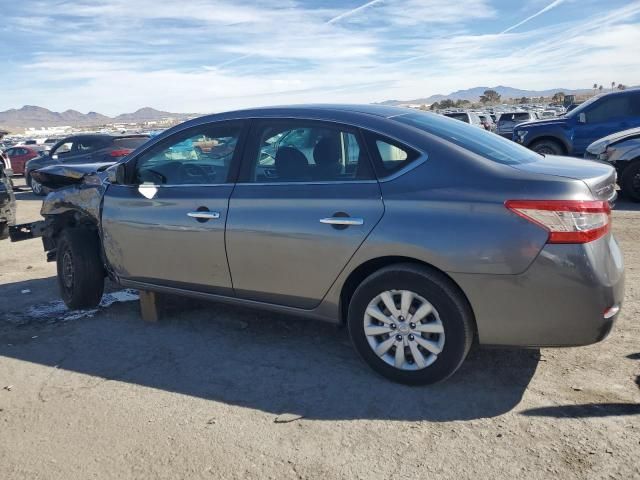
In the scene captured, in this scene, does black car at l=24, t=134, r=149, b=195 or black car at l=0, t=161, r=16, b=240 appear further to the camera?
black car at l=24, t=134, r=149, b=195

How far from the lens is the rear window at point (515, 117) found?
2588cm

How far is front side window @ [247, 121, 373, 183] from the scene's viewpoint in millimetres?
3729

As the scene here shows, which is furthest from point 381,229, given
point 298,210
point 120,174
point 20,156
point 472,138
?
point 20,156

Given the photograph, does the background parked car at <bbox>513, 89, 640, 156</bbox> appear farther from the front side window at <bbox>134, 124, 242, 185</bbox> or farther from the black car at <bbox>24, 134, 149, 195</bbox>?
the black car at <bbox>24, 134, 149, 195</bbox>

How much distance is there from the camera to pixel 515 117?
2625 centimetres

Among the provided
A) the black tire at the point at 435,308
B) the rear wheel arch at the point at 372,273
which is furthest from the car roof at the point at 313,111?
the black tire at the point at 435,308

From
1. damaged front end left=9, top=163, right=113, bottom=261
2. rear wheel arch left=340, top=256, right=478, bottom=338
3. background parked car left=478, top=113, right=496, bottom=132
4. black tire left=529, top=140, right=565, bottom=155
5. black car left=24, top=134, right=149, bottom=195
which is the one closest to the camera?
rear wheel arch left=340, top=256, right=478, bottom=338

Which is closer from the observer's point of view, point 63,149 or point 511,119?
point 63,149

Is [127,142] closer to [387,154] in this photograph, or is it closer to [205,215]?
[205,215]

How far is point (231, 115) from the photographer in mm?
4320

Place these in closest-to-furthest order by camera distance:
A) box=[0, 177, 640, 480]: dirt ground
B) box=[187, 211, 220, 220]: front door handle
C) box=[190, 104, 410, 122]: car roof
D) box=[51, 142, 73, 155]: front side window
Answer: box=[0, 177, 640, 480]: dirt ground < box=[190, 104, 410, 122]: car roof < box=[187, 211, 220, 220]: front door handle < box=[51, 142, 73, 155]: front side window

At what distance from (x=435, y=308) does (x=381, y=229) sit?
562 millimetres

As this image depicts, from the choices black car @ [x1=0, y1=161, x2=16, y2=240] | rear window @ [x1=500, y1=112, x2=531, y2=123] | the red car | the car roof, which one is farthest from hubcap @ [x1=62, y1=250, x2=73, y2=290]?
rear window @ [x1=500, y1=112, x2=531, y2=123]

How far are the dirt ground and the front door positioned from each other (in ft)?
1.82
